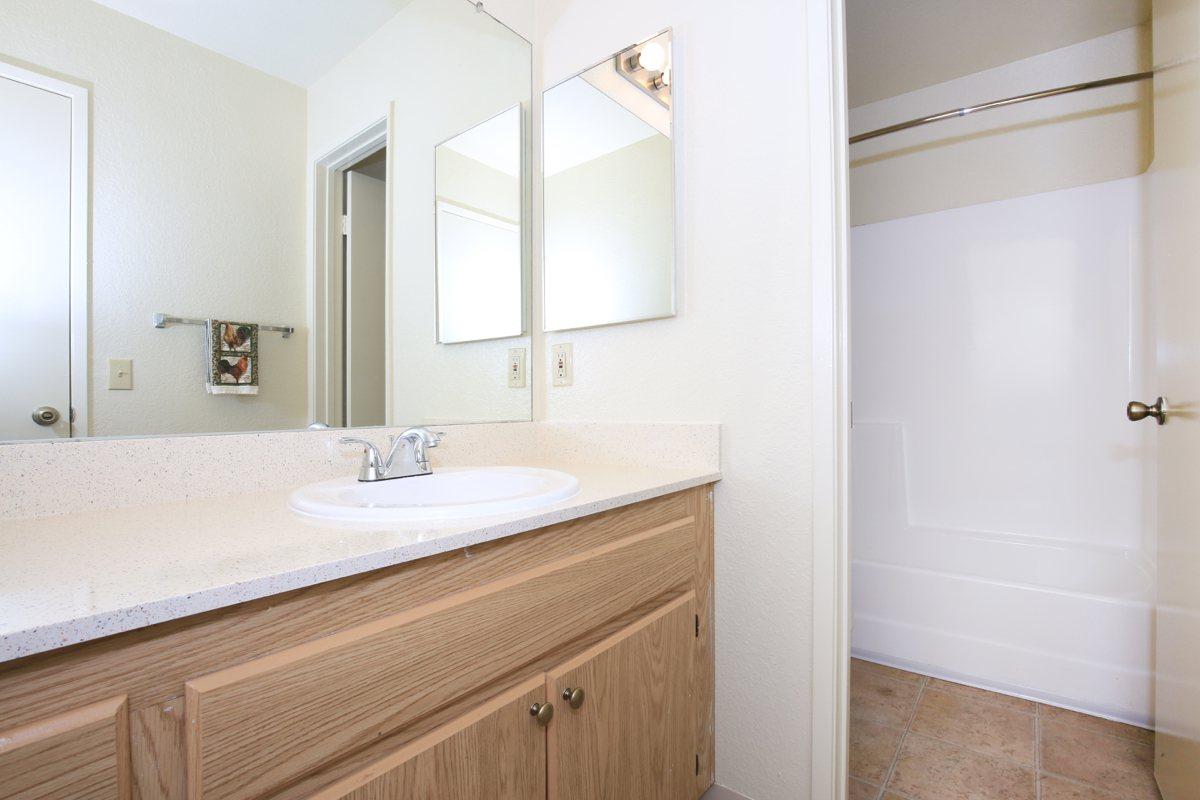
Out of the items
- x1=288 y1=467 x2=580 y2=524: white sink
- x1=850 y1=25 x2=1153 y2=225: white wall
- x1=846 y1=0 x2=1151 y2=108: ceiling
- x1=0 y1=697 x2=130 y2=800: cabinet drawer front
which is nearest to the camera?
x1=0 y1=697 x2=130 y2=800: cabinet drawer front

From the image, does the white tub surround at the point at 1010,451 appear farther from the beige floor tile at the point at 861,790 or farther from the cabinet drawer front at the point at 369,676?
the cabinet drawer front at the point at 369,676

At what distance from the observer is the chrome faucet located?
103 centimetres

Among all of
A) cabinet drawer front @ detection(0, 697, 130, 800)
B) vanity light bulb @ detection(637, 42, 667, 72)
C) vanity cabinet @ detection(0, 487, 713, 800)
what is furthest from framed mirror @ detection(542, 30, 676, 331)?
cabinet drawer front @ detection(0, 697, 130, 800)

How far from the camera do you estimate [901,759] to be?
1.38 metres

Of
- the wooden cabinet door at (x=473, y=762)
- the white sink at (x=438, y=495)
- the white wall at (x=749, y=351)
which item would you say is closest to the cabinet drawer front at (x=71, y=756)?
the wooden cabinet door at (x=473, y=762)

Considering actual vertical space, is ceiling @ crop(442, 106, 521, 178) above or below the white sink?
above

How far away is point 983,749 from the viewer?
141cm

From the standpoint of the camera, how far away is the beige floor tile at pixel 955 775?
1.25 m

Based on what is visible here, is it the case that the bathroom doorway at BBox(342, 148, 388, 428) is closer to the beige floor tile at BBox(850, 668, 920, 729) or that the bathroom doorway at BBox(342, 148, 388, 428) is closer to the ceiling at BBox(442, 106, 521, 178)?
the ceiling at BBox(442, 106, 521, 178)

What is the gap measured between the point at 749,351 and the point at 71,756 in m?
1.12

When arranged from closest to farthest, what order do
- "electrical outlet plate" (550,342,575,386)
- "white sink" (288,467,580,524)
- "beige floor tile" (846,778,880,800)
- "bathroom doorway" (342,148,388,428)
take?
"white sink" (288,467,580,524), "bathroom doorway" (342,148,388,428), "beige floor tile" (846,778,880,800), "electrical outlet plate" (550,342,575,386)

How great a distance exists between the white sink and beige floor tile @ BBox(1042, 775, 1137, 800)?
1398 mm

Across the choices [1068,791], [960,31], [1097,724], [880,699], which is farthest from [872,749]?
[960,31]

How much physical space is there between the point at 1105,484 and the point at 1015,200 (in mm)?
1128
